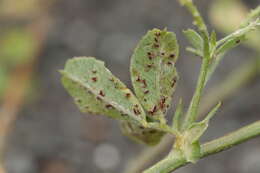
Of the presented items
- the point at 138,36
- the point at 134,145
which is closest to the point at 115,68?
the point at 138,36

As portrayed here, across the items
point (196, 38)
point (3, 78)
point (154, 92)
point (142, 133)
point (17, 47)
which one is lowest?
point (3, 78)

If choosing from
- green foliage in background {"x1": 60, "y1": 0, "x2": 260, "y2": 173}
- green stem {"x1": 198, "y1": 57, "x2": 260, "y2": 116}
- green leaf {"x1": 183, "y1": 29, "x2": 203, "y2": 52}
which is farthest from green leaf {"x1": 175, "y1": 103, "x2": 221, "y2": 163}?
green stem {"x1": 198, "y1": 57, "x2": 260, "y2": 116}

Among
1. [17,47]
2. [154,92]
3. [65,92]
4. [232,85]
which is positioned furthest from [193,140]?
[65,92]

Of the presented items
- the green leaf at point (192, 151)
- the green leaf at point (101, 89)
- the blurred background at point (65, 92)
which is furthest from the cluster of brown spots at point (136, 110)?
the blurred background at point (65, 92)

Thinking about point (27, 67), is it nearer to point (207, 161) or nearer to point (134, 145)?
point (134, 145)

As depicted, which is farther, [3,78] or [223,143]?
[3,78]

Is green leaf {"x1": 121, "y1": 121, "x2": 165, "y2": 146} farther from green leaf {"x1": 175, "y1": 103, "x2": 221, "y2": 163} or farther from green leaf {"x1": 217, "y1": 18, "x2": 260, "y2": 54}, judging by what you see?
green leaf {"x1": 217, "y1": 18, "x2": 260, "y2": 54}

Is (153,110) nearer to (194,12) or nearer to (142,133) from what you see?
(142,133)
